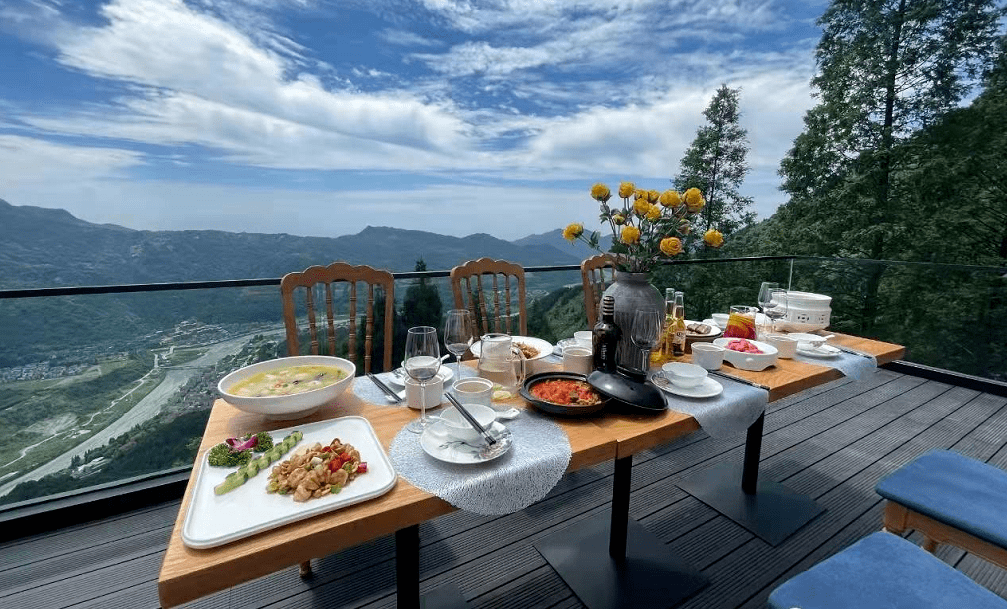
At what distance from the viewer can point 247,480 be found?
0.77m

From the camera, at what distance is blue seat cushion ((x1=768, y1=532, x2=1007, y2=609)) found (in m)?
0.93

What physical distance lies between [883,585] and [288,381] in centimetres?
149

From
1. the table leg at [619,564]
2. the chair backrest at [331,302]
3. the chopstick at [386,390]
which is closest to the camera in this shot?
the chopstick at [386,390]

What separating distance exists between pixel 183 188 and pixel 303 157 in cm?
643

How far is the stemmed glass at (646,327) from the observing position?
1.30 metres

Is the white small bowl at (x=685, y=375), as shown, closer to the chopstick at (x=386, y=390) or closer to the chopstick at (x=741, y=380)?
the chopstick at (x=741, y=380)

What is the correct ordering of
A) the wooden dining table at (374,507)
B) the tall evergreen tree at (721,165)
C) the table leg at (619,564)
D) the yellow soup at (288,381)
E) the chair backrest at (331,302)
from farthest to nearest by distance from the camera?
the tall evergreen tree at (721,165) → the chair backrest at (331,302) → the table leg at (619,564) → the yellow soup at (288,381) → the wooden dining table at (374,507)

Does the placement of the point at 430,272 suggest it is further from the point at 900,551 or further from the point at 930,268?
the point at 930,268

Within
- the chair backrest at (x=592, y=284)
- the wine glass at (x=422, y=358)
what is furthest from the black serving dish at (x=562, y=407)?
the chair backrest at (x=592, y=284)

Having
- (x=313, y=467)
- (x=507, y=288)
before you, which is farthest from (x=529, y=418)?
(x=507, y=288)

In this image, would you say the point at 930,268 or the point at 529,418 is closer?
the point at 529,418

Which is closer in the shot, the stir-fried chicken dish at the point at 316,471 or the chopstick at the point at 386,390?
the stir-fried chicken dish at the point at 316,471

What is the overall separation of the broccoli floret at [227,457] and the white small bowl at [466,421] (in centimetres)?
38

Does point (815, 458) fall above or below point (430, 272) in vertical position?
below
